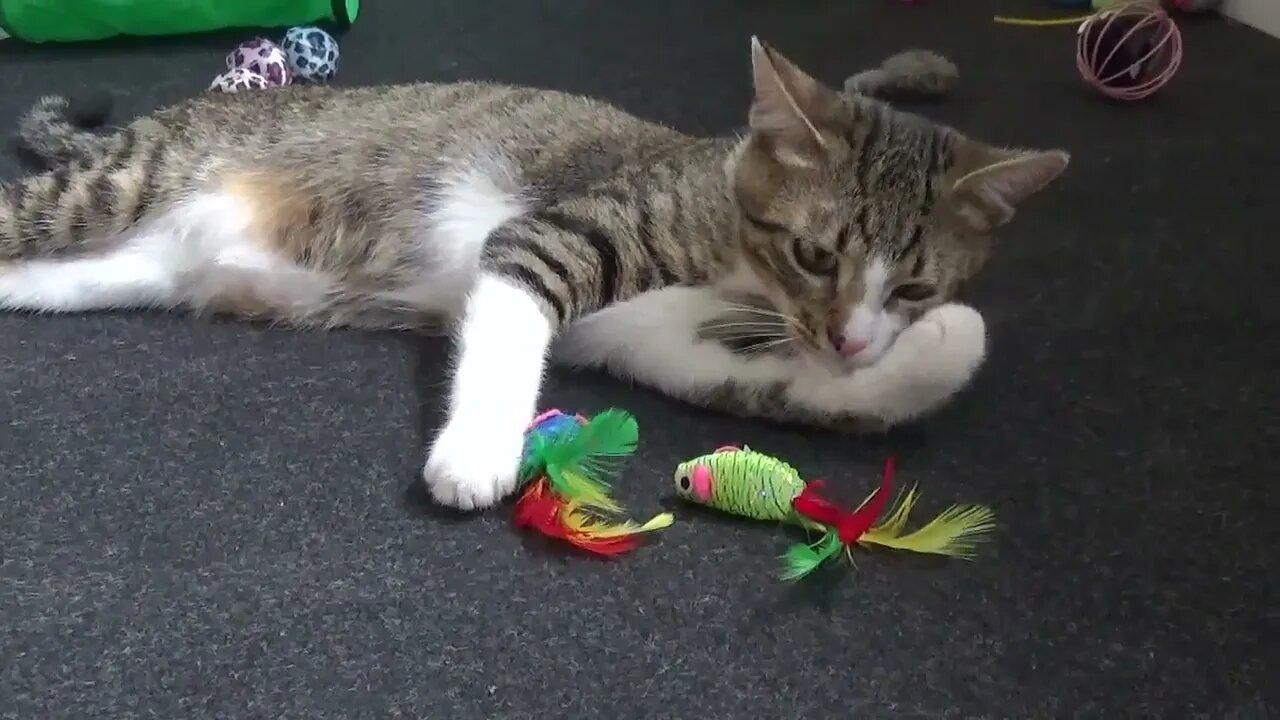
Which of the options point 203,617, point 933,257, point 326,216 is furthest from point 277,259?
point 933,257

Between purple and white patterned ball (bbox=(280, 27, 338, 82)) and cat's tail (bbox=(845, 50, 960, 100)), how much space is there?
1.14 meters

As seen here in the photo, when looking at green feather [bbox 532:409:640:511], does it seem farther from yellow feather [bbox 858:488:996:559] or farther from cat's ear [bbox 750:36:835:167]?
cat's ear [bbox 750:36:835:167]

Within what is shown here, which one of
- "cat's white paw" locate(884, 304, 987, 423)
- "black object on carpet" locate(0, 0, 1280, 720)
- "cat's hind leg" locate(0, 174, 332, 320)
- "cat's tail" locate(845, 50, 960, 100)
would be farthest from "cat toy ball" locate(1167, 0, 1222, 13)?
"cat's hind leg" locate(0, 174, 332, 320)

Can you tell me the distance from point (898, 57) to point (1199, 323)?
1064 millimetres

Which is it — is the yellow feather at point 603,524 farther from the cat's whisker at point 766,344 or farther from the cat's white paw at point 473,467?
the cat's whisker at point 766,344

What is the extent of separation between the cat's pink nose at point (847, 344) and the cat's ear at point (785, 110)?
224 millimetres

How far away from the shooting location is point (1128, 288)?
5.30 feet

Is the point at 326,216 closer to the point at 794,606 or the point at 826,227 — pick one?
the point at 826,227

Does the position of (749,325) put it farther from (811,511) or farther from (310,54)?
(310,54)

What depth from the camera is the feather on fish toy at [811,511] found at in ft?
3.52

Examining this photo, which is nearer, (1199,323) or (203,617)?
(203,617)

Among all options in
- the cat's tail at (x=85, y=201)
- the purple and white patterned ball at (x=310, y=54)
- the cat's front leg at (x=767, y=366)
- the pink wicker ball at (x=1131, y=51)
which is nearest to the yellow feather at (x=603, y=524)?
the cat's front leg at (x=767, y=366)

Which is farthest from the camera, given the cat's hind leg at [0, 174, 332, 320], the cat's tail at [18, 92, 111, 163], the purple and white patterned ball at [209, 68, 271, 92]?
the purple and white patterned ball at [209, 68, 271, 92]

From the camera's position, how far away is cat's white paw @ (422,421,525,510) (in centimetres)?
110
